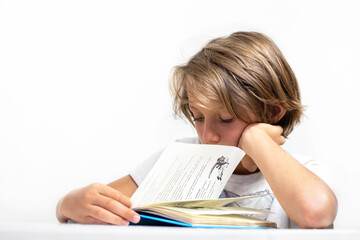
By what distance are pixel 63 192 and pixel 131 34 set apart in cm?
59

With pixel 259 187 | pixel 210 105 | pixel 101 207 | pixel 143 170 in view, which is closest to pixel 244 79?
pixel 210 105

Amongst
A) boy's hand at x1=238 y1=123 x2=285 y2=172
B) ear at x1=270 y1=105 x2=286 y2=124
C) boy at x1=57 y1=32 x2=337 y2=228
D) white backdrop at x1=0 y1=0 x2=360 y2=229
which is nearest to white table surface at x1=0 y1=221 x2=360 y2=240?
boy at x1=57 y1=32 x2=337 y2=228

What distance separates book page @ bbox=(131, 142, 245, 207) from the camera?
831 mm

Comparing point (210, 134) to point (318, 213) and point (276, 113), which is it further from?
point (318, 213)

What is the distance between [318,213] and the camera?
2.53 feet

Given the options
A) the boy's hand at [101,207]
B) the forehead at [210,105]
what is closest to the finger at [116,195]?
the boy's hand at [101,207]

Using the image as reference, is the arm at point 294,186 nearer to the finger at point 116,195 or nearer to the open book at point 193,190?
the open book at point 193,190

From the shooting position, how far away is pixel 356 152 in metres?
1.43

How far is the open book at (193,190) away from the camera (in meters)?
0.67

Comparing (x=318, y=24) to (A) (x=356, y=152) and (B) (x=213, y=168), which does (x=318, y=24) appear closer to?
(A) (x=356, y=152)

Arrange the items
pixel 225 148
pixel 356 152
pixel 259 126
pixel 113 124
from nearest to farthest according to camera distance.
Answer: pixel 225 148 → pixel 259 126 → pixel 356 152 → pixel 113 124

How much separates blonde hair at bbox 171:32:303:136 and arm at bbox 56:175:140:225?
363 millimetres

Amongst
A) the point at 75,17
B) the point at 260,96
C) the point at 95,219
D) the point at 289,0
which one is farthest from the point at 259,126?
the point at 75,17

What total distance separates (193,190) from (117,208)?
0.18 metres
